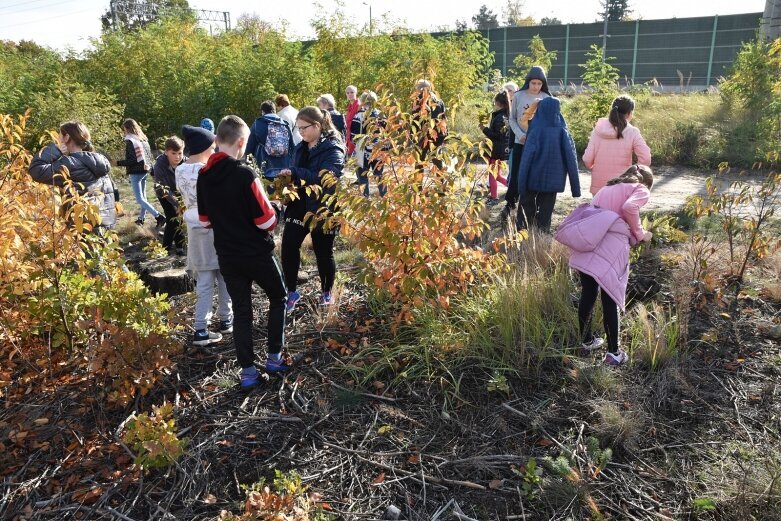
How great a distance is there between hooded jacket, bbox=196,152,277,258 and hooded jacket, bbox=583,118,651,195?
3.43 metres

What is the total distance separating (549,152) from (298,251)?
2.72 m

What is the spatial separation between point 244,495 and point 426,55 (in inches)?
461

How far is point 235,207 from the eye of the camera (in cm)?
330

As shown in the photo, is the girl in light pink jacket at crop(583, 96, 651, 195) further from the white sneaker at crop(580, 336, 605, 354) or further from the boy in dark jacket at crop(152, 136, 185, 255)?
the boy in dark jacket at crop(152, 136, 185, 255)

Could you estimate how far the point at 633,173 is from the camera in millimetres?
3682

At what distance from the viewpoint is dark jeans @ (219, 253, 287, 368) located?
11.2 feet

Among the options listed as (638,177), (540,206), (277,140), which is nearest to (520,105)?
(540,206)

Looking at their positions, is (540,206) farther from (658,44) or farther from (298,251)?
(658,44)

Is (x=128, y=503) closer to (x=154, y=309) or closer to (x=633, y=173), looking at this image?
(x=154, y=309)

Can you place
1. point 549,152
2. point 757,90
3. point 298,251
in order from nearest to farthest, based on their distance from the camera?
1. point 298,251
2. point 549,152
3. point 757,90

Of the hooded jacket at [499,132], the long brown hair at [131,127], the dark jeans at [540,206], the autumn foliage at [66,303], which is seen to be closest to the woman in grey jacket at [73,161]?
the autumn foliage at [66,303]

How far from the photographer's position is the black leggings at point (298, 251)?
14.6ft

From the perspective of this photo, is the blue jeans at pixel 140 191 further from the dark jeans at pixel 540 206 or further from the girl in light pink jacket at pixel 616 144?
the girl in light pink jacket at pixel 616 144

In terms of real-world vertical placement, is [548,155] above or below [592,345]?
above
